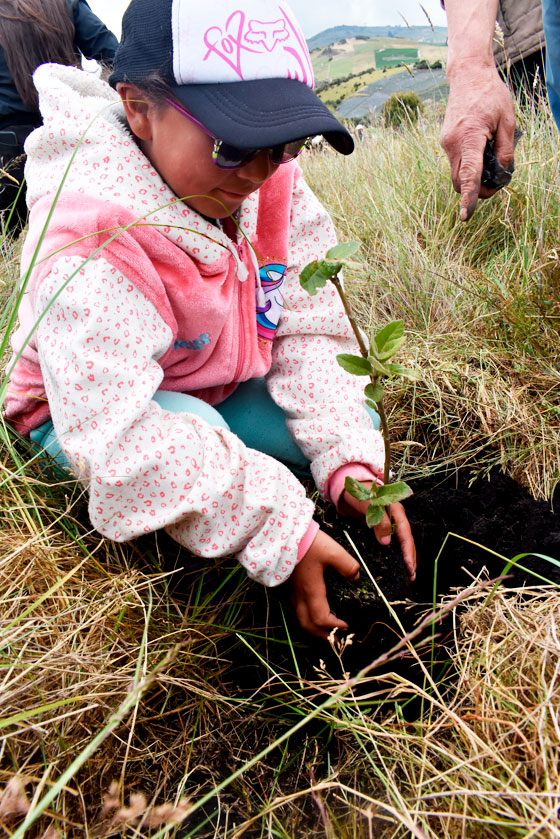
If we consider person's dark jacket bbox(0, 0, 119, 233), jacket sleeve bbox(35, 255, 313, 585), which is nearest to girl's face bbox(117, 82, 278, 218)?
jacket sleeve bbox(35, 255, 313, 585)

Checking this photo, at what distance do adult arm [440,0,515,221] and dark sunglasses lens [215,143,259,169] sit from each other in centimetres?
84

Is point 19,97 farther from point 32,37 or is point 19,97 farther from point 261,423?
point 261,423

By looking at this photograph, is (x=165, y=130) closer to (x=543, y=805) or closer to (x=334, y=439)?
(x=334, y=439)

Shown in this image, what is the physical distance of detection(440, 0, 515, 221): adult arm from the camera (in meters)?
1.74

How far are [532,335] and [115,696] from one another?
155cm

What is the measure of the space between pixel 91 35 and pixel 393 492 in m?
3.38

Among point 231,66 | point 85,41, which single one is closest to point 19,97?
point 85,41

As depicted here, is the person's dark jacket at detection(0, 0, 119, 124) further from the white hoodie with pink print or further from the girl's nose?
the girl's nose

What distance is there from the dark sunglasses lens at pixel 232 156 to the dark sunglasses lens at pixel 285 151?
4 cm

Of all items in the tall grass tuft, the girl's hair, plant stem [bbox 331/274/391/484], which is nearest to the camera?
plant stem [bbox 331/274/391/484]

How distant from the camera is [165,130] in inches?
47.3

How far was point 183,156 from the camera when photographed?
1203 millimetres

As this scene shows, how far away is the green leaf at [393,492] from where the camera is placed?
1033 mm

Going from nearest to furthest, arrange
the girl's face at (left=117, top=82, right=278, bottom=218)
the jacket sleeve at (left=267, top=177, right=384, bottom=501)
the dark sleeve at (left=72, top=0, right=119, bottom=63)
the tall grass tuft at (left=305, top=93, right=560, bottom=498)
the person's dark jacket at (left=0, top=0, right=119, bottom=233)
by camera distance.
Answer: the girl's face at (left=117, top=82, right=278, bottom=218)
the jacket sleeve at (left=267, top=177, right=384, bottom=501)
the tall grass tuft at (left=305, top=93, right=560, bottom=498)
the person's dark jacket at (left=0, top=0, right=119, bottom=233)
the dark sleeve at (left=72, top=0, right=119, bottom=63)
